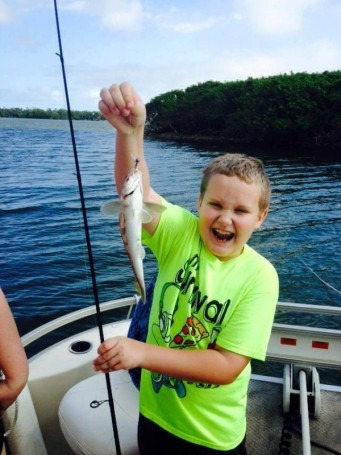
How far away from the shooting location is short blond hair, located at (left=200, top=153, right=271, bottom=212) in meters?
1.95

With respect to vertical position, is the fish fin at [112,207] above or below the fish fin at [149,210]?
above

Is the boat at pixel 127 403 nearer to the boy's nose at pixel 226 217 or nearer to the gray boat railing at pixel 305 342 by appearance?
the gray boat railing at pixel 305 342

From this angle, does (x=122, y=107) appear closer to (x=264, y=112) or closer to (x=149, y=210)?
(x=149, y=210)

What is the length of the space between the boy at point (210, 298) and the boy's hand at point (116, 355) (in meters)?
0.39

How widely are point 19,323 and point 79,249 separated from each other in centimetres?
440

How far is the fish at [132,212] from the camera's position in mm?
1562

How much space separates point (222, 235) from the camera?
6.50ft

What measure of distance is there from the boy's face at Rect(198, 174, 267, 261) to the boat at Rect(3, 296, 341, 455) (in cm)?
153

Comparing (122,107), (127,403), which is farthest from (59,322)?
(122,107)

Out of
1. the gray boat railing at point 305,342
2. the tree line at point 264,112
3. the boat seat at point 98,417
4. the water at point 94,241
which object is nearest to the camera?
the boat seat at point 98,417

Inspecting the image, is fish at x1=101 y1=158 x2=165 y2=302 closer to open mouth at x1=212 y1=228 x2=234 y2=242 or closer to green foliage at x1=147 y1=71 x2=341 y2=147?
open mouth at x1=212 y1=228 x2=234 y2=242

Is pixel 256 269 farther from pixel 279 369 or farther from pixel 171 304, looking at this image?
pixel 279 369

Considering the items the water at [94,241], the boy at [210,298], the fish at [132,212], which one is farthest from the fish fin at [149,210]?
the water at [94,241]

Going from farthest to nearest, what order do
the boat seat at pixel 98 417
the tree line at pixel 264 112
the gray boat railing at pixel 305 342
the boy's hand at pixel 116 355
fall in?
1. the tree line at pixel 264 112
2. the gray boat railing at pixel 305 342
3. the boat seat at pixel 98 417
4. the boy's hand at pixel 116 355
